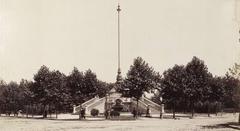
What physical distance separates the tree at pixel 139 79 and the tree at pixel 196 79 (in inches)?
218

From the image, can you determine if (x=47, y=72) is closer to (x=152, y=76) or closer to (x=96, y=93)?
(x=152, y=76)

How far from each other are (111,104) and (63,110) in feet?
64.7

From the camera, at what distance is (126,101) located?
214 feet

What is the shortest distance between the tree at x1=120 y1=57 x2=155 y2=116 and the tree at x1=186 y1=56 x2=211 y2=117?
554 cm

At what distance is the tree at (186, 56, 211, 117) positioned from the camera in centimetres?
5309

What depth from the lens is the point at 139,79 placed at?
1965 inches

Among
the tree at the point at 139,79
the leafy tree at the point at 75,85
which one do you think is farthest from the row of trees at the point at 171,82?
the leafy tree at the point at 75,85

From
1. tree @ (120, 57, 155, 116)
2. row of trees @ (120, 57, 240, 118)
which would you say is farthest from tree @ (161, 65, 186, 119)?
tree @ (120, 57, 155, 116)

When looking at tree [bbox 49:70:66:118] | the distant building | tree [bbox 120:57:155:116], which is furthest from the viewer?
the distant building

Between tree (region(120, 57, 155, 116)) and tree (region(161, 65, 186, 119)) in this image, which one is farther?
tree (region(161, 65, 186, 119))

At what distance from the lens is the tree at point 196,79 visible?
53.1 m

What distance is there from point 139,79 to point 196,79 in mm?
9673

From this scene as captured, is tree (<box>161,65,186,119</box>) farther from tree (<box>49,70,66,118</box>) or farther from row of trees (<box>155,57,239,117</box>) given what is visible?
tree (<box>49,70,66,118</box>)

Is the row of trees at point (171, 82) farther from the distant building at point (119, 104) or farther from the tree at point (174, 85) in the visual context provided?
the distant building at point (119, 104)
